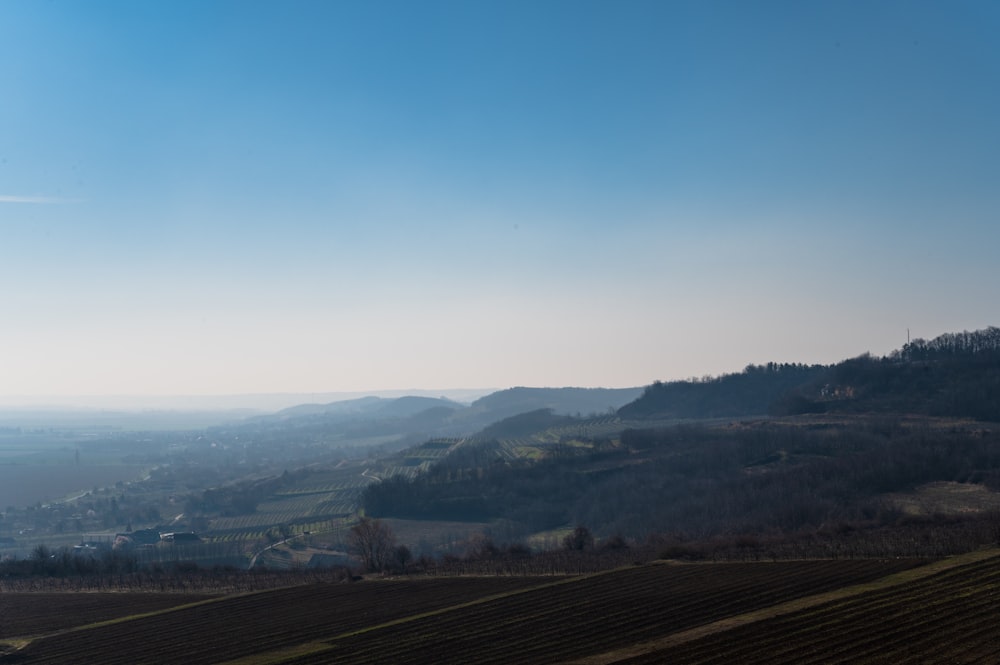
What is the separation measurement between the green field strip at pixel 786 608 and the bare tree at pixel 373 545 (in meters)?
34.0

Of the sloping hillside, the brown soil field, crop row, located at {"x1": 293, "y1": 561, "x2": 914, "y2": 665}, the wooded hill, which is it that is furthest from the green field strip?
the brown soil field

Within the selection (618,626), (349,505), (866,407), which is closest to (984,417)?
(866,407)

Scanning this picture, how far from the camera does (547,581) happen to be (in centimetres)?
4931

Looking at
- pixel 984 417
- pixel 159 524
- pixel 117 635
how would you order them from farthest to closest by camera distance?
pixel 159 524 → pixel 984 417 → pixel 117 635

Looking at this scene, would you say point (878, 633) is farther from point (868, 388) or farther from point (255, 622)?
point (868, 388)

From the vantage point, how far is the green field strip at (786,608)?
3167 centimetres

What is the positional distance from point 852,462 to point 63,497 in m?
144

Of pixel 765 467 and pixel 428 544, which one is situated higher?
pixel 765 467

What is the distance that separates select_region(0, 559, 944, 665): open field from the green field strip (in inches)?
25.1

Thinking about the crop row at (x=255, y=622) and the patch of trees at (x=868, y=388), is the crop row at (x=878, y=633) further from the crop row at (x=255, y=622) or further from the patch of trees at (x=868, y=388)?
the patch of trees at (x=868, y=388)

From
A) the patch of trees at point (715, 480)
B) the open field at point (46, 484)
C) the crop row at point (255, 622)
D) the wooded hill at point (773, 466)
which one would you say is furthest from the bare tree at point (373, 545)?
the open field at point (46, 484)

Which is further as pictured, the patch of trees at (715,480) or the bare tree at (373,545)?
the patch of trees at (715,480)

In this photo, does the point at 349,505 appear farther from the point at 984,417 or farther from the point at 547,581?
the point at 984,417

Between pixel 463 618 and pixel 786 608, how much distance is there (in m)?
15.4
